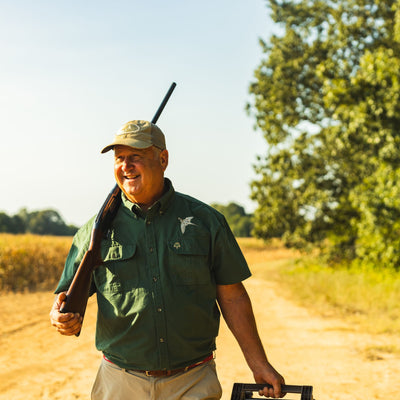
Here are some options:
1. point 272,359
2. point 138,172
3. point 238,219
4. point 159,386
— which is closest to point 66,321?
point 159,386

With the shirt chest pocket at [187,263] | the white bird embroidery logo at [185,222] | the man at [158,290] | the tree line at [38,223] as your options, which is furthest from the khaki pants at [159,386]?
the tree line at [38,223]

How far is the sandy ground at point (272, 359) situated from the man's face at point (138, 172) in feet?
13.8

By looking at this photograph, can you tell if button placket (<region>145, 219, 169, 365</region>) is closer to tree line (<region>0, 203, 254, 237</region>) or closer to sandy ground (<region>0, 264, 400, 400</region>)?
sandy ground (<region>0, 264, 400, 400</region>)

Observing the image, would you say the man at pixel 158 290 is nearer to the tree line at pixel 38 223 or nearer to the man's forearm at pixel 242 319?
the man's forearm at pixel 242 319

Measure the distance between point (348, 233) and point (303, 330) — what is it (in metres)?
11.4

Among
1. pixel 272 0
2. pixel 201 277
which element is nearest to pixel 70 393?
pixel 201 277

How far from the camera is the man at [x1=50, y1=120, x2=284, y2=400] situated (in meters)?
2.95

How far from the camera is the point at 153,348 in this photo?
116 inches

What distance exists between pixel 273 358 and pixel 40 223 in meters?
55.1

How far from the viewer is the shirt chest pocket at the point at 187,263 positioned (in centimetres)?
299

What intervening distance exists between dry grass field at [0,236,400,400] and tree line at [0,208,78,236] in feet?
135

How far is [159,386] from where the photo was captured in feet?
9.80

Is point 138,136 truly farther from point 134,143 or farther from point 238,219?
point 238,219

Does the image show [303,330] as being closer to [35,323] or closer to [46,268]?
[35,323]
